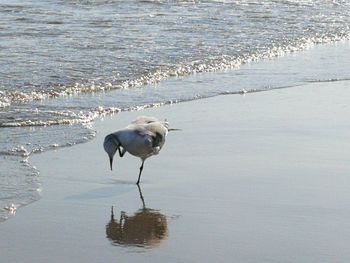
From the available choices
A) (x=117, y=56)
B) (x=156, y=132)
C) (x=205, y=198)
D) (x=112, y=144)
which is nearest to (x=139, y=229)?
(x=205, y=198)

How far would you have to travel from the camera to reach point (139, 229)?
619 cm

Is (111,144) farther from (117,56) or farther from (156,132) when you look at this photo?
(117,56)

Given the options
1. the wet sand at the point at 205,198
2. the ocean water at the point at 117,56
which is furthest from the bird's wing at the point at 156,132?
the ocean water at the point at 117,56

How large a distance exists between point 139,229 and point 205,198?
28.5 inches

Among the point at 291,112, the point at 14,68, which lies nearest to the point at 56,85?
the point at 14,68

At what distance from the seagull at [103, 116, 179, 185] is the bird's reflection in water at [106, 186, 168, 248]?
561 mm

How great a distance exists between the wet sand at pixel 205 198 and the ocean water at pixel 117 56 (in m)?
0.36

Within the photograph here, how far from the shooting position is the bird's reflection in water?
591cm

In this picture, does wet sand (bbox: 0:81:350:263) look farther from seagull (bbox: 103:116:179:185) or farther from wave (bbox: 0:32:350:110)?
wave (bbox: 0:32:350:110)

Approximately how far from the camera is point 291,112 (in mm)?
9578

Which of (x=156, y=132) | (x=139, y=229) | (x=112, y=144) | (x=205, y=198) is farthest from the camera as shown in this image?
(x=156, y=132)

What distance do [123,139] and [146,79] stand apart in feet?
14.5

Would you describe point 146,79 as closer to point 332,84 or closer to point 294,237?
point 332,84

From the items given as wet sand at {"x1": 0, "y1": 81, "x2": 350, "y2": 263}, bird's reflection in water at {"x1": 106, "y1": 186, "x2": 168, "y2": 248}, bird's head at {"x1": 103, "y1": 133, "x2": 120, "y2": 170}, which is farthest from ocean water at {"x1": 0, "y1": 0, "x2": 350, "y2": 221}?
bird's reflection in water at {"x1": 106, "y1": 186, "x2": 168, "y2": 248}
